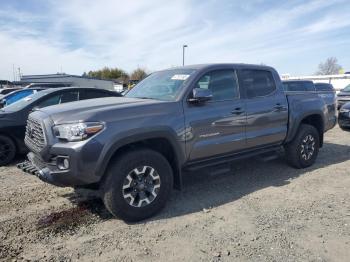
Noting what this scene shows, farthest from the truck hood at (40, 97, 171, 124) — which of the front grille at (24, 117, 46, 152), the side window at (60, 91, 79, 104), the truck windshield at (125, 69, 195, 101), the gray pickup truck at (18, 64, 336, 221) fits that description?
the side window at (60, 91, 79, 104)

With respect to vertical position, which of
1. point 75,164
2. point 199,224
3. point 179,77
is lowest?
point 199,224

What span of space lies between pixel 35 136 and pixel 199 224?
2319 mm

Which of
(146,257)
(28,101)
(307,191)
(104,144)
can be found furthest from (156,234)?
(28,101)

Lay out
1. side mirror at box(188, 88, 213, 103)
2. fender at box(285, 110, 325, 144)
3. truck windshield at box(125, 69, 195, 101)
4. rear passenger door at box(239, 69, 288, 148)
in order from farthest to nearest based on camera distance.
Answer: fender at box(285, 110, 325, 144) < rear passenger door at box(239, 69, 288, 148) < truck windshield at box(125, 69, 195, 101) < side mirror at box(188, 88, 213, 103)

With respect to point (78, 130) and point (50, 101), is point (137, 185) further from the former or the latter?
point (50, 101)

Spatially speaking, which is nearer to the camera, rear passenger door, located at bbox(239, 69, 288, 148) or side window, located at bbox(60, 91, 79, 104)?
rear passenger door, located at bbox(239, 69, 288, 148)

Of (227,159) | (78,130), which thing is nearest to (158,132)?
(78,130)

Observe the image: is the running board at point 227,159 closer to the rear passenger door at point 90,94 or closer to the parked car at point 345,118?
the rear passenger door at point 90,94

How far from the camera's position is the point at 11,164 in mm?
6691

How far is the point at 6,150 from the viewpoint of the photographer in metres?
6.62

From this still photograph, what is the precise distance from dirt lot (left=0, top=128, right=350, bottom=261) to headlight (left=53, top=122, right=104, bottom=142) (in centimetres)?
111

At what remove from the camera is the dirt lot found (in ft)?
10.8

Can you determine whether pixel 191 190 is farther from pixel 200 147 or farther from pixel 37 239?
pixel 37 239

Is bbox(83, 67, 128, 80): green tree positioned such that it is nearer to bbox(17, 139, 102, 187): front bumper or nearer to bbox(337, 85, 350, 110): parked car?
bbox(337, 85, 350, 110): parked car
